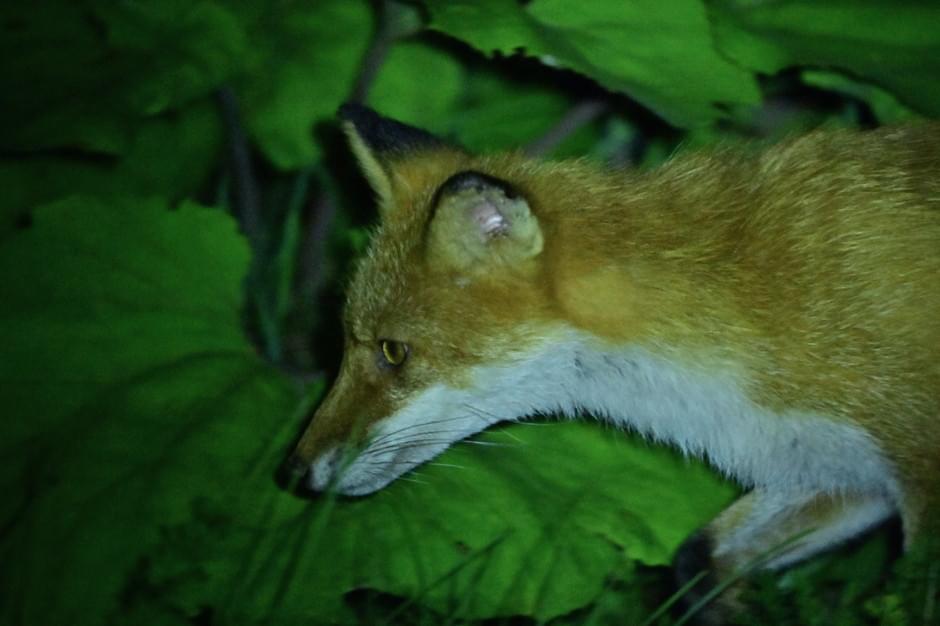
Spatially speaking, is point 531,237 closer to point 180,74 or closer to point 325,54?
point 180,74

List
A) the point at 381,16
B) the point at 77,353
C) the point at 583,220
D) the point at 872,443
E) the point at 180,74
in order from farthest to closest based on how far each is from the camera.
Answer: the point at 381,16 < the point at 180,74 < the point at 77,353 < the point at 583,220 < the point at 872,443

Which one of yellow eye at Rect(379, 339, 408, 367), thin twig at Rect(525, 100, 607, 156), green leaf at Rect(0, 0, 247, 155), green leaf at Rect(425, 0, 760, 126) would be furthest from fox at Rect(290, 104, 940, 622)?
thin twig at Rect(525, 100, 607, 156)

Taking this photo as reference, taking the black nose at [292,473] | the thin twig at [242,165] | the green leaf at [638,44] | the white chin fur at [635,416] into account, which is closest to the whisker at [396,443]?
the white chin fur at [635,416]

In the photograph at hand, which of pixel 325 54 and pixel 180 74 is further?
pixel 325 54

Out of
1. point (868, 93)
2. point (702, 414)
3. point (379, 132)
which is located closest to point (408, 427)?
point (702, 414)

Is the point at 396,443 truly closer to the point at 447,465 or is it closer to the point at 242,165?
the point at 447,465

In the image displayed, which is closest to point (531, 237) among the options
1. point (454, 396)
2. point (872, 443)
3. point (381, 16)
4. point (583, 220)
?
point (583, 220)

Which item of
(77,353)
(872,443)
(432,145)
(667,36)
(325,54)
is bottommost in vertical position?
(77,353)
